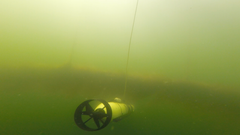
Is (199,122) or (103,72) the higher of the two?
(103,72)

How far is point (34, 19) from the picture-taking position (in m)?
1.28

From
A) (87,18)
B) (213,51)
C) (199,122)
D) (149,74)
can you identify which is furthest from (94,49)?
(199,122)

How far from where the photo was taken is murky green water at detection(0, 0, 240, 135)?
47.8 inches

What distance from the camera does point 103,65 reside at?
1.33 metres

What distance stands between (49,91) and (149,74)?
113 centimetres

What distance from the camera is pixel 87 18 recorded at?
4.23 ft

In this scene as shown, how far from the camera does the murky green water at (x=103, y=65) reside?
1214 millimetres

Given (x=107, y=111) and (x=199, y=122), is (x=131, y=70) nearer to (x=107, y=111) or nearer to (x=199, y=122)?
(x=107, y=111)

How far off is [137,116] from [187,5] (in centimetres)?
132

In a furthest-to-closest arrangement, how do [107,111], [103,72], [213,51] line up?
[103,72] → [213,51] → [107,111]

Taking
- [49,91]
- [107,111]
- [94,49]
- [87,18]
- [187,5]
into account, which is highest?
[187,5]

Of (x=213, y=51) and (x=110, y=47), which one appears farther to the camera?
(x=110, y=47)

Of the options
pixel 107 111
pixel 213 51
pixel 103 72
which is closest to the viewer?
pixel 107 111

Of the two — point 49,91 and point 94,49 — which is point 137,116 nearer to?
point 94,49
